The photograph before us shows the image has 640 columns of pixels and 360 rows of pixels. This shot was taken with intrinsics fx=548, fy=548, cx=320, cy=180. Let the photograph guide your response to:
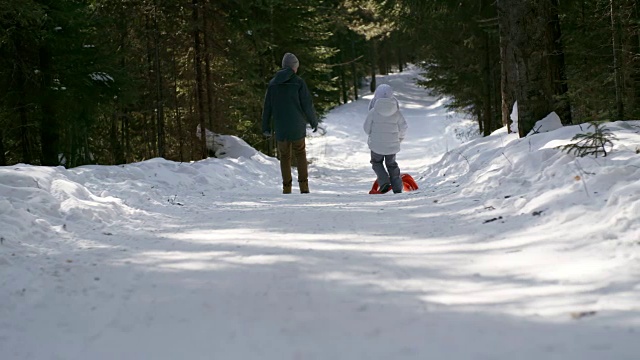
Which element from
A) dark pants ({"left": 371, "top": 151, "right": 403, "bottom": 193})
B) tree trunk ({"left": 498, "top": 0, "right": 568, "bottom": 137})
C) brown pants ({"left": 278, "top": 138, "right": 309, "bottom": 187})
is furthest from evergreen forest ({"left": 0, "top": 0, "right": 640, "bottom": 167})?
brown pants ({"left": 278, "top": 138, "right": 309, "bottom": 187})

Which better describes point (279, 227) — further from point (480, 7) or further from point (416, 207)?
point (480, 7)

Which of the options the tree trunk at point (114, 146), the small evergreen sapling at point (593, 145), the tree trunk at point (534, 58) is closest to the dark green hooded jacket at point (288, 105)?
the tree trunk at point (534, 58)

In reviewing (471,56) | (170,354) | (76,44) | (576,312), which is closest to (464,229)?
(576,312)

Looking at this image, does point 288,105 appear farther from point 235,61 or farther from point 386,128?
point 235,61

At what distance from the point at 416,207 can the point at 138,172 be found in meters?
5.01

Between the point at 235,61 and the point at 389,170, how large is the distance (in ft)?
26.4

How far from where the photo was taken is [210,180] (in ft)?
35.0

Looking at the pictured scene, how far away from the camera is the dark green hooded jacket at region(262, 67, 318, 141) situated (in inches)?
384

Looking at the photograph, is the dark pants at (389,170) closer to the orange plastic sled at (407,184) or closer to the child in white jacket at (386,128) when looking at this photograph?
the child in white jacket at (386,128)

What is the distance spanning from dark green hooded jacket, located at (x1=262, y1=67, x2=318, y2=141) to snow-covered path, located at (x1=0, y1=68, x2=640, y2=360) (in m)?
4.01

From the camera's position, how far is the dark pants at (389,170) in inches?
395

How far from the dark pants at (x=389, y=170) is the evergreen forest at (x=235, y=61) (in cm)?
229

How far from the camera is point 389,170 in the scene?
10.1 meters

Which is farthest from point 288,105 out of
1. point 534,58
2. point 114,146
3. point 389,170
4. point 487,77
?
point 114,146
